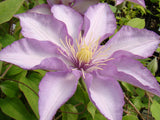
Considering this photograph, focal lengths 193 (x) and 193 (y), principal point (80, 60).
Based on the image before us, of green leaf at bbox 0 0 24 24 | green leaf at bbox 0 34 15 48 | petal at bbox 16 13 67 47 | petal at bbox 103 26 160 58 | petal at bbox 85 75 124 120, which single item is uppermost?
green leaf at bbox 0 0 24 24

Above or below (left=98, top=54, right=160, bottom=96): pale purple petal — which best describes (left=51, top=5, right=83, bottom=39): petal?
above

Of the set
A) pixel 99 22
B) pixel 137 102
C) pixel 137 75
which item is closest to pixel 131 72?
pixel 137 75

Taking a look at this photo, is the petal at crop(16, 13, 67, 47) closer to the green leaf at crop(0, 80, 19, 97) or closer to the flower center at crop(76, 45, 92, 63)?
the flower center at crop(76, 45, 92, 63)

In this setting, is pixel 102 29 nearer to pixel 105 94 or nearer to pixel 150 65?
pixel 105 94

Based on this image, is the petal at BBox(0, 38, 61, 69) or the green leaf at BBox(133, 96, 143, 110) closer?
the petal at BBox(0, 38, 61, 69)

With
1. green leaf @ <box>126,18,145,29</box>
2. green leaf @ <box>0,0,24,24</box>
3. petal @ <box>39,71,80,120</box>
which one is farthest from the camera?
green leaf @ <box>126,18,145,29</box>

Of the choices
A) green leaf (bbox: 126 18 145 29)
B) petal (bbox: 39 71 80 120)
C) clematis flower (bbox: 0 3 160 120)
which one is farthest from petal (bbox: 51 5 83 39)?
green leaf (bbox: 126 18 145 29)
